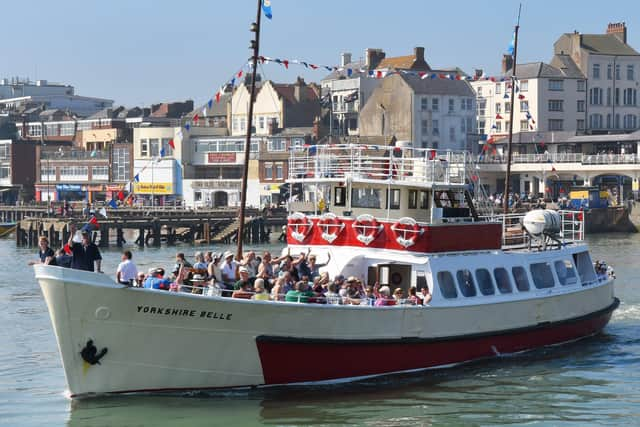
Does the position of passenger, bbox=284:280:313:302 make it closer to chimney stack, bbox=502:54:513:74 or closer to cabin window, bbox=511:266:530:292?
cabin window, bbox=511:266:530:292

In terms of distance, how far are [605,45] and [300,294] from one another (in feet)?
312

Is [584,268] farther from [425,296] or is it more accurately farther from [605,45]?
[605,45]

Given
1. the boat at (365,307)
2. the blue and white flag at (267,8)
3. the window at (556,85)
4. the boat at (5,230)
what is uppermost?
the window at (556,85)

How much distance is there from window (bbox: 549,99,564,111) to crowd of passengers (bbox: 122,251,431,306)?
3321 inches

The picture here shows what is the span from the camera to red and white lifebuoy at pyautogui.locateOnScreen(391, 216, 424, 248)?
2380cm

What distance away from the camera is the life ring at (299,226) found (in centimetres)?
2569

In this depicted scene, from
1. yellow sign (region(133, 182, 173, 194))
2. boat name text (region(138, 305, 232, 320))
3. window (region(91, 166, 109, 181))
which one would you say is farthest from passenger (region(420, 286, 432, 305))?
window (region(91, 166, 109, 181))

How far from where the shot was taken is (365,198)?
83.9 ft

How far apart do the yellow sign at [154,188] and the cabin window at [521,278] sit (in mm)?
74767

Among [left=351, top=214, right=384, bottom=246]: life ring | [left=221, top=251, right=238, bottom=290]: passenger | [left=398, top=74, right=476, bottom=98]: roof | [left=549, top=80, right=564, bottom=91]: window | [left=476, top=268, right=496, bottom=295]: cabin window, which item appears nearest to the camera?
[left=221, top=251, right=238, bottom=290]: passenger

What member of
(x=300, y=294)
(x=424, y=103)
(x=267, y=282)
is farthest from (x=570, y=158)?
(x=300, y=294)

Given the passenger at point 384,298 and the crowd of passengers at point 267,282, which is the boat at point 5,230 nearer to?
the crowd of passengers at point 267,282

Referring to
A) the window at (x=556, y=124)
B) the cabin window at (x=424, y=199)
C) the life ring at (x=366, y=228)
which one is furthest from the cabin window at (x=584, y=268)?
the window at (x=556, y=124)

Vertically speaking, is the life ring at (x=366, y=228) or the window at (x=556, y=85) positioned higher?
the window at (x=556, y=85)
